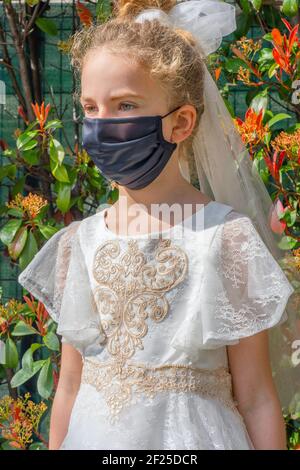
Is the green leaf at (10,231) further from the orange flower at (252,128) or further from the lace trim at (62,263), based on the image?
the orange flower at (252,128)

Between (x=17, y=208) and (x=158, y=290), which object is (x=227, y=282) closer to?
(x=158, y=290)

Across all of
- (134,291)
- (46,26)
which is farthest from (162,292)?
(46,26)

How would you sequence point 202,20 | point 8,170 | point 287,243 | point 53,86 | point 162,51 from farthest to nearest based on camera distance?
1. point 53,86
2. point 8,170
3. point 287,243
4. point 202,20
5. point 162,51

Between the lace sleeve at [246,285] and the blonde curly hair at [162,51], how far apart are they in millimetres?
287

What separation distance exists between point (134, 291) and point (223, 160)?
41 centimetres

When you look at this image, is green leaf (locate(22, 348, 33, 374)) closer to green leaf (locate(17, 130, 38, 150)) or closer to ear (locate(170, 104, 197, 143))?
green leaf (locate(17, 130, 38, 150))

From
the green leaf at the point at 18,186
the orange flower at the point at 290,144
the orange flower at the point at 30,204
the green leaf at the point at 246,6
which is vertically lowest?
the orange flower at the point at 30,204

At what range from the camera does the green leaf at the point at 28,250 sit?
2.71m

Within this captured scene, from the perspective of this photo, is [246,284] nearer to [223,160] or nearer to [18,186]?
[223,160]

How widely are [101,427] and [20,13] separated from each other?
1.69 metres

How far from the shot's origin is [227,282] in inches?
76.4

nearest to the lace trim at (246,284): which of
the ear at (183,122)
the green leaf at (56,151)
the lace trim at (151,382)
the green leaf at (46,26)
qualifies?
the lace trim at (151,382)

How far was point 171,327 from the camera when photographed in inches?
75.6

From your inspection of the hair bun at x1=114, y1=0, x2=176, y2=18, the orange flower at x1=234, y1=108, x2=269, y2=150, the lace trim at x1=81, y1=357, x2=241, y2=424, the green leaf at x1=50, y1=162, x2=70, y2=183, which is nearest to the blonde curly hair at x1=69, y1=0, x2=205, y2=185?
the hair bun at x1=114, y1=0, x2=176, y2=18
